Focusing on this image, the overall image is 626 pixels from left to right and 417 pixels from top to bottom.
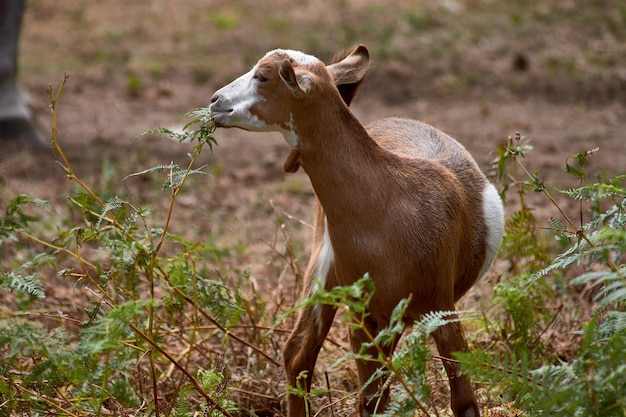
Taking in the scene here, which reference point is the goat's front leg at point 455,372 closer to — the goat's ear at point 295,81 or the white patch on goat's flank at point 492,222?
the white patch on goat's flank at point 492,222

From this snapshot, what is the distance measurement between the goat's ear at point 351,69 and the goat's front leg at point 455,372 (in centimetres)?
103

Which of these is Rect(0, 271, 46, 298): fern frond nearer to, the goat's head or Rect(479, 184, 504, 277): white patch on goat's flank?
the goat's head

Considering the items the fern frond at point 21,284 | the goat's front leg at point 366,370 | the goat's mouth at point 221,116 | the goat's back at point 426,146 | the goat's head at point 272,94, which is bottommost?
the goat's front leg at point 366,370

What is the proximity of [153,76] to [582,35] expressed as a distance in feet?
15.6

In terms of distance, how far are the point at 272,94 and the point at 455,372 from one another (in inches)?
46.5

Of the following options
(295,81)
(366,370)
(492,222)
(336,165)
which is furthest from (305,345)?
(295,81)

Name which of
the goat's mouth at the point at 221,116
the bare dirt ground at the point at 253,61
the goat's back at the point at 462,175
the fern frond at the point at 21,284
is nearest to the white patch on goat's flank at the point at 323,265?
the goat's back at the point at 462,175

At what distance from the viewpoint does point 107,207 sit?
316cm

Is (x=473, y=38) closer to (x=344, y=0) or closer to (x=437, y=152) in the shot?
(x=344, y=0)

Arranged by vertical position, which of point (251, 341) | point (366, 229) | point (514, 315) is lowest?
point (251, 341)

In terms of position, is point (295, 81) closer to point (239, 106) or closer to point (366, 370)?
point (239, 106)

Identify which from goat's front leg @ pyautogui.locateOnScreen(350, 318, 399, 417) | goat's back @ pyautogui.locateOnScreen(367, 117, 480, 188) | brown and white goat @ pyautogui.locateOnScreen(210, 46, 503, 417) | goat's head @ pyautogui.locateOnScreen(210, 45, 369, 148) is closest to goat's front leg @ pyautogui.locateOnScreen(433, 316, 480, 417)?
brown and white goat @ pyautogui.locateOnScreen(210, 46, 503, 417)

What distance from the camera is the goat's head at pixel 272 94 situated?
10.8 ft

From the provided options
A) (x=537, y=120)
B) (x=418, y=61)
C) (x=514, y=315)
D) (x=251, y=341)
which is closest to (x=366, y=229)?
(x=514, y=315)
